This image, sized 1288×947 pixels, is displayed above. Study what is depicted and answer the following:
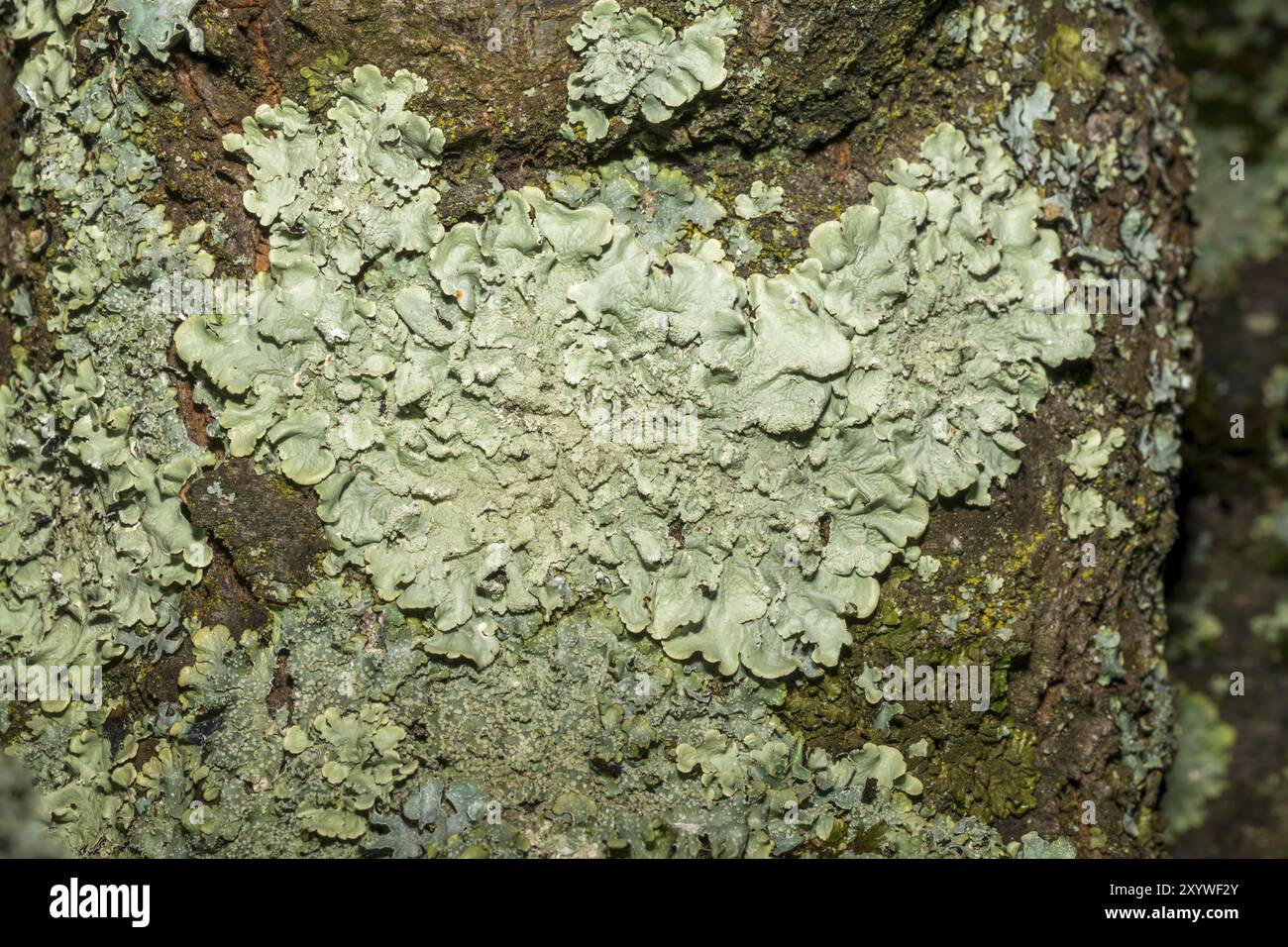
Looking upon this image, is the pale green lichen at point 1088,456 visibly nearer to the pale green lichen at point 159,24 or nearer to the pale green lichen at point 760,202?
the pale green lichen at point 760,202

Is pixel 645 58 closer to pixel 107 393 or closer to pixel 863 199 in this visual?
pixel 863 199

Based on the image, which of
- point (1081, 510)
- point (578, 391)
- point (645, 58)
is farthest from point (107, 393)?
point (1081, 510)

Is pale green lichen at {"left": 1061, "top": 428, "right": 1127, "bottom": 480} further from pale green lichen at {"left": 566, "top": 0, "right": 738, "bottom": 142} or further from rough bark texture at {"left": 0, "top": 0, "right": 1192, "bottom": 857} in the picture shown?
pale green lichen at {"left": 566, "top": 0, "right": 738, "bottom": 142}

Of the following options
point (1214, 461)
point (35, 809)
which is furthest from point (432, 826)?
point (1214, 461)

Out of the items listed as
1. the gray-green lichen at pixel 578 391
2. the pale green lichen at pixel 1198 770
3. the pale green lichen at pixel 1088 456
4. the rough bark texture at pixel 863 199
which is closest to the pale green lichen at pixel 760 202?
the rough bark texture at pixel 863 199

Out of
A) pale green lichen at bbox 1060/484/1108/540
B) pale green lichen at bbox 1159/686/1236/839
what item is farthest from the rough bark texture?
pale green lichen at bbox 1159/686/1236/839
